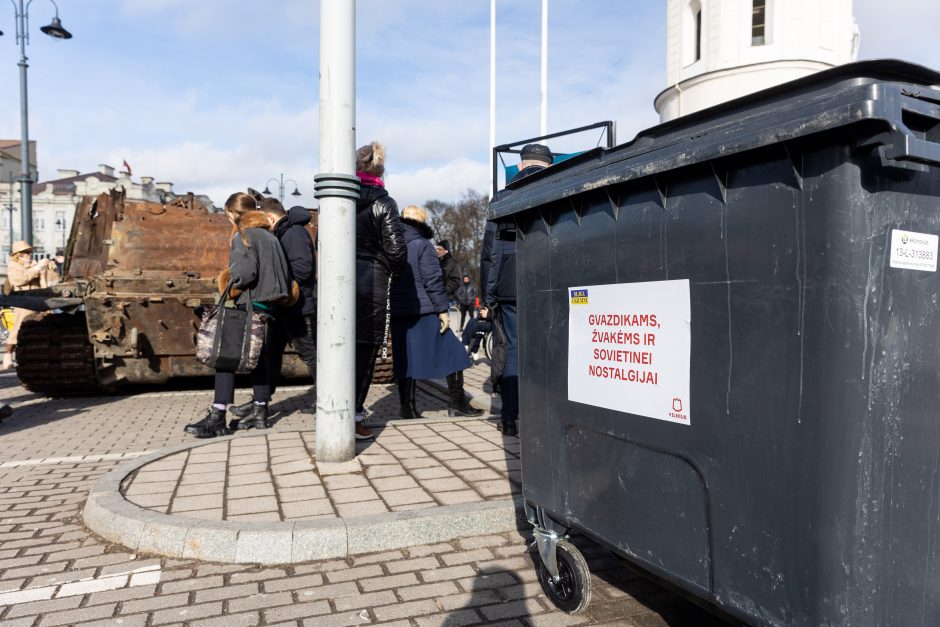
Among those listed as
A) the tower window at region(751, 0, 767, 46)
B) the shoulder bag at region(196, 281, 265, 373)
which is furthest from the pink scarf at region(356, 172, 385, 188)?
the tower window at region(751, 0, 767, 46)

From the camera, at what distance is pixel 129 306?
7852 millimetres

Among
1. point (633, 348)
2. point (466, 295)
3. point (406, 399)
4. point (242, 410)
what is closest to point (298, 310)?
point (242, 410)

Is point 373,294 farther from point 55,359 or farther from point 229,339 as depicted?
point 55,359

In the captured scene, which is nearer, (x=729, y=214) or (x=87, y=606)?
(x=729, y=214)

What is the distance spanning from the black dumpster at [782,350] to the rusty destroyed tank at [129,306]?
21.4ft

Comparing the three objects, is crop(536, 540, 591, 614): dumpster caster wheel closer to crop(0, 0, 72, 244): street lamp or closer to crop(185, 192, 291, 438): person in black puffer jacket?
crop(185, 192, 291, 438): person in black puffer jacket

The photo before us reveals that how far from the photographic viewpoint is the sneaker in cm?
529

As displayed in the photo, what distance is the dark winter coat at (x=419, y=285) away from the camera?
20.4 feet

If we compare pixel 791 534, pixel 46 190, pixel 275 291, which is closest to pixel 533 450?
pixel 791 534

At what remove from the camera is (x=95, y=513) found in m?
3.87

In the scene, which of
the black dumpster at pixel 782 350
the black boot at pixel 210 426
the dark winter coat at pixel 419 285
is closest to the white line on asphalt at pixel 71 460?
the black boot at pixel 210 426

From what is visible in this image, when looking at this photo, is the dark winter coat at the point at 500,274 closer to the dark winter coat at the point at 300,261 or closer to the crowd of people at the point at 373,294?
the crowd of people at the point at 373,294

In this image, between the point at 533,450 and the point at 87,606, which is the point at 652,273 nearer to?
the point at 533,450

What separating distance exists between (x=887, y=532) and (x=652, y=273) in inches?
37.6
